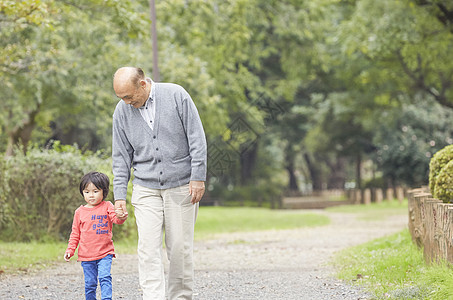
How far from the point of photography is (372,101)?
105ft

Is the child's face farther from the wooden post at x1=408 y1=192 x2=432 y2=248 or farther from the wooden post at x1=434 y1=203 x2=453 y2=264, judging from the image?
the wooden post at x1=408 y1=192 x2=432 y2=248

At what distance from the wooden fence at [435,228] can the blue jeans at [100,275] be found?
3.27 metres

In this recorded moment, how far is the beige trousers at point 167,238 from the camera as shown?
16.7 feet

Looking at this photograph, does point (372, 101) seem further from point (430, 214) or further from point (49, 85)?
point (430, 214)

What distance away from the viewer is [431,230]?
24.1 ft

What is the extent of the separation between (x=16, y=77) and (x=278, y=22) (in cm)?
1117

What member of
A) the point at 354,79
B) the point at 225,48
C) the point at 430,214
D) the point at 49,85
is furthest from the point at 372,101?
the point at 430,214

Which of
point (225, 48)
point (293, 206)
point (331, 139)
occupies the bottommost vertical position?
point (293, 206)

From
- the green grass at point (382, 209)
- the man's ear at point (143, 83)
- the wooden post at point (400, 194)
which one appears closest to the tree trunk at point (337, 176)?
the wooden post at point (400, 194)

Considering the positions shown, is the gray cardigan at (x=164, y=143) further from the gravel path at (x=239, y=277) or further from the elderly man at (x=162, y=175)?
the gravel path at (x=239, y=277)

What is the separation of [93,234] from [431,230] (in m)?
3.82

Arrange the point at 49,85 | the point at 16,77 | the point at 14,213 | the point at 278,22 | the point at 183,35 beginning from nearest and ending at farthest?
the point at 14,213 → the point at 16,77 → the point at 49,85 → the point at 183,35 → the point at 278,22

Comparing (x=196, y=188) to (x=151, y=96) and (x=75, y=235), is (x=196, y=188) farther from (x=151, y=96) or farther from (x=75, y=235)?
(x=75, y=235)

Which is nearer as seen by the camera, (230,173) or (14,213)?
(14,213)
